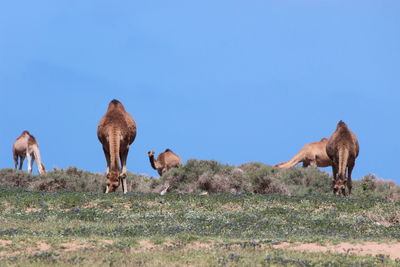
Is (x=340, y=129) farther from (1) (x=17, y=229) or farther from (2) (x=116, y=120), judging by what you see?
(1) (x=17, y=229)

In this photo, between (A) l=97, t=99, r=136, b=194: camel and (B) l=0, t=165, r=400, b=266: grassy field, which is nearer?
(B) l=0, t=165, r=400, b=266: grassy field

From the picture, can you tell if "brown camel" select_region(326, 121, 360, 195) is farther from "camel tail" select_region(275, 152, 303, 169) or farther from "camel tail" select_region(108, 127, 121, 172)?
"camel tail" select_region(275, 152, 303, 169)

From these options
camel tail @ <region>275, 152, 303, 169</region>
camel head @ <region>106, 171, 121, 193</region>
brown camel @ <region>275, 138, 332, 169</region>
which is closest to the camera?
camel head @ <region>106, 171, 121, 193</region>

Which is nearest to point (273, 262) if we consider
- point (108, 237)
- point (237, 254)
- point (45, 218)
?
point (237, 254)

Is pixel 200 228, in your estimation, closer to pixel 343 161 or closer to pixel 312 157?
pixel 343 161

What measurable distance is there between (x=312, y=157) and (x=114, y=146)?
65.3ft

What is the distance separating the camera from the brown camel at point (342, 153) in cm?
2748

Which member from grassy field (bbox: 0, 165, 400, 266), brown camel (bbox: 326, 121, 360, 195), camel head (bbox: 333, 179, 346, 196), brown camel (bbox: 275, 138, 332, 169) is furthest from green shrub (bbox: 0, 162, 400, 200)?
brown camel (bbox: 275, 138, 332, 169)

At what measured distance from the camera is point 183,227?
17125 millimetres

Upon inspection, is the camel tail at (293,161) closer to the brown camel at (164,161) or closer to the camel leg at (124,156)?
the brown camel at (164,161)

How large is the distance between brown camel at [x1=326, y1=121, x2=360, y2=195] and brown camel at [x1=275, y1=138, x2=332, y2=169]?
11668 mm

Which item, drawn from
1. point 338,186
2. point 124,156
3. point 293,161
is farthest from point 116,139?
point 293,161

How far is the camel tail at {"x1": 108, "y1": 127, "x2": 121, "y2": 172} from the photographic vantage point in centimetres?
2428

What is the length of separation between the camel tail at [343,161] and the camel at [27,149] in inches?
897
